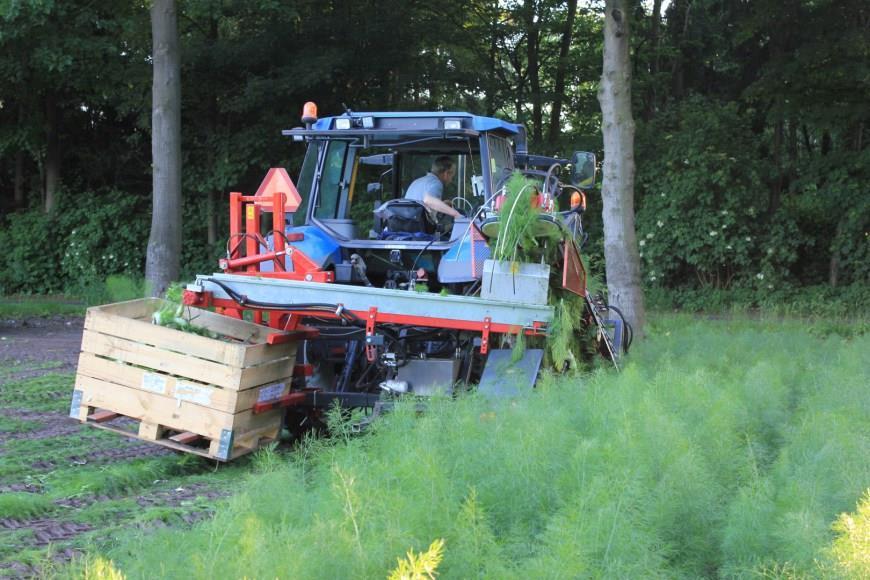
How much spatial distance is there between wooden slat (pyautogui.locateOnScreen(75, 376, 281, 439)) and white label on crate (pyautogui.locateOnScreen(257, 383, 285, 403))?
13 centimetres

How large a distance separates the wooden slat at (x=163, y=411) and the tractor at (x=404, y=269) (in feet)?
1.15

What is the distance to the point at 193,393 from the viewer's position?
6836 millimetres

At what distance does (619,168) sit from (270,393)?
7306mm

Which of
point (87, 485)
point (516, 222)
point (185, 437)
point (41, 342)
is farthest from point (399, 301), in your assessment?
point (41, 342)

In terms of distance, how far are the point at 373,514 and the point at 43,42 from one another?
1828 cm

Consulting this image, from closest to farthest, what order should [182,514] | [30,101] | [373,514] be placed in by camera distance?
1. [373,514]
2. [182,514]
3. [30,101]

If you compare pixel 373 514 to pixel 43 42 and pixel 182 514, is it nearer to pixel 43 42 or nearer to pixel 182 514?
pixel 182 514

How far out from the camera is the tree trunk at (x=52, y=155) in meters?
24.3

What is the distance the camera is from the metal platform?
7.00 metres

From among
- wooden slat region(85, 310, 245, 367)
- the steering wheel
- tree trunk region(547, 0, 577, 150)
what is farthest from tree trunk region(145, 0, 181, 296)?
tree trunk region(547, 0, 577, 150)

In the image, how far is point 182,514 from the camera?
5672 millimetres

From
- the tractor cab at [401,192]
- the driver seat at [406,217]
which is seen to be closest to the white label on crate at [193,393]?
the tractor cab at [401,192]

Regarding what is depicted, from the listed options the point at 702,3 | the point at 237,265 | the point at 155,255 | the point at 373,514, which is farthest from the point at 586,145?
the point at 373,514

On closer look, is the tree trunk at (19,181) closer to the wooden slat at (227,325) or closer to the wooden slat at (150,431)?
the wooden slat at (227,325)
